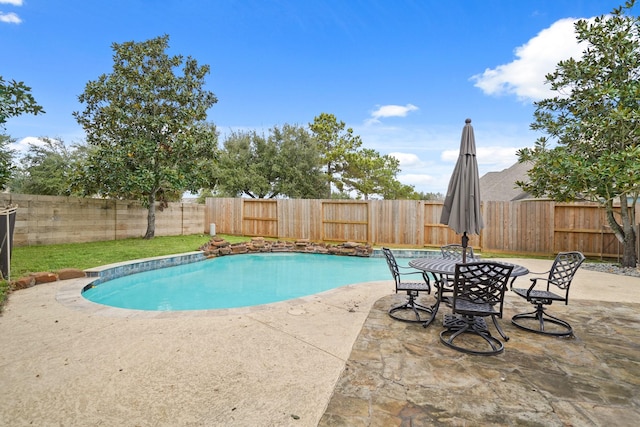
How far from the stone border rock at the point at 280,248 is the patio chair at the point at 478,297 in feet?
22.6

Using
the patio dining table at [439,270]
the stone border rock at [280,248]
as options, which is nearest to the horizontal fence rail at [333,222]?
the stone border rock at [280,248]

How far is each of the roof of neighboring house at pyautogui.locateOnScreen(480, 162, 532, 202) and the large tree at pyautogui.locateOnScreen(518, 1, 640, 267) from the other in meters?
9.13

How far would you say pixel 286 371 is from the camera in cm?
255

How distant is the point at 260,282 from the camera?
7137mm

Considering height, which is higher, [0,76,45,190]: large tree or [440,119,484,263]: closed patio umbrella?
[0,76,45,190]: large tree

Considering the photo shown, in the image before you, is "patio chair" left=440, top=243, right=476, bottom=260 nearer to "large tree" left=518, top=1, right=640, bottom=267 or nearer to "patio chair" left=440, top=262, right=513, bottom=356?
"patio chair" left=440, top=262, right=513, bottom=356

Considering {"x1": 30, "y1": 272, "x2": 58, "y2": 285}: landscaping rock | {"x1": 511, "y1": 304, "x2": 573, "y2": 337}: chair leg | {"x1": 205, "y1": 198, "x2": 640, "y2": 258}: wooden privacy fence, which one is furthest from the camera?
{"x1": 205, "y1": 198, "x2": 640, "y2": 258}: wooden privacy fence

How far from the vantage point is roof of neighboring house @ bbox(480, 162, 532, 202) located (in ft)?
57.6

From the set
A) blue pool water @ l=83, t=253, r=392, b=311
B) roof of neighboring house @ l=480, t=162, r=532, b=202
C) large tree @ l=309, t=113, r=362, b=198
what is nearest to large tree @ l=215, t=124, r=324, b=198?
large tree @ l=309, t=113, r=362, b=198

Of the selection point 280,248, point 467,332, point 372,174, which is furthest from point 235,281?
point 372,174

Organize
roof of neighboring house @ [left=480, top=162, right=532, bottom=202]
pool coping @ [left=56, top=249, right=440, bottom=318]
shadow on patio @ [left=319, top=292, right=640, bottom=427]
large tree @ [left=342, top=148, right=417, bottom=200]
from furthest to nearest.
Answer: large tree @ [left=342, top=148, right=417, bottom=200] < roof of neighboring house @ [left=480, top=162, right=532, bottom=202] < pool coping @ [left=56, top=249, right=440, bottom=318] < shadow on patio @ [left=319, top=292, right=640, bottom=427]

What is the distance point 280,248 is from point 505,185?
14.3 m

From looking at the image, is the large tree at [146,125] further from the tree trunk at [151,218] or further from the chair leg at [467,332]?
the chair leg at [467,332]

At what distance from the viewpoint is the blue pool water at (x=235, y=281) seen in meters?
5.61
